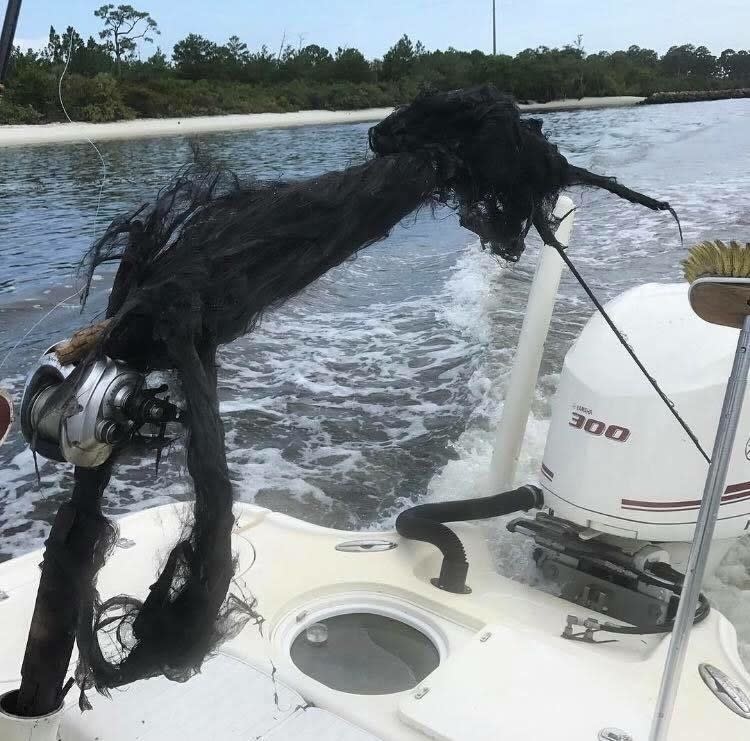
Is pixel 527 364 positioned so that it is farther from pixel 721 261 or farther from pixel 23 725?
pixel 23 725

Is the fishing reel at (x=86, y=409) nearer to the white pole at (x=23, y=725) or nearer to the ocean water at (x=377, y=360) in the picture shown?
the ocean water at (x=377, y=360)

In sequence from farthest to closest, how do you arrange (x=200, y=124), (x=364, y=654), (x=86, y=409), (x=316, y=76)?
1. (x=316, y=76)
2. (x=200, y=124)
3. (x=364, y=654)
4. (x=86, y=409)

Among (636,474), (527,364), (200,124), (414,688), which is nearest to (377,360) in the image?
(527,364)

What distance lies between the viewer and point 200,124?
33625 mm

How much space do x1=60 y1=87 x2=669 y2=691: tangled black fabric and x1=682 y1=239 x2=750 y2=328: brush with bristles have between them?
0.51 feet

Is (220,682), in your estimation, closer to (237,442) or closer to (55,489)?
(55,489)

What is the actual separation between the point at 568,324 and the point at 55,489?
3572 mm

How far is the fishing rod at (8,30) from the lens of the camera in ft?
3.05

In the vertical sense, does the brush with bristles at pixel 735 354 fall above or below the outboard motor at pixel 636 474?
above

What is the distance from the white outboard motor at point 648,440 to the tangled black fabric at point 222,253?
3.72ft

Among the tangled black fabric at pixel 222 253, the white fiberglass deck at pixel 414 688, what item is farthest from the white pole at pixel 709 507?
the white fiberglass deck at pixel 414 688

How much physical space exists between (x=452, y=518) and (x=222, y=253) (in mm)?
1577

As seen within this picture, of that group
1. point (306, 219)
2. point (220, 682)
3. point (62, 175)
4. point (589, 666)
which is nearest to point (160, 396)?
point (306, 219)

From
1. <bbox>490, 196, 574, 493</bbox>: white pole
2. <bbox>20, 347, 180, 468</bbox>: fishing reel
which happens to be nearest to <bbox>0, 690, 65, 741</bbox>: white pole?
<bbox>20, 347, 180, 468</bbox>: fishing reel
